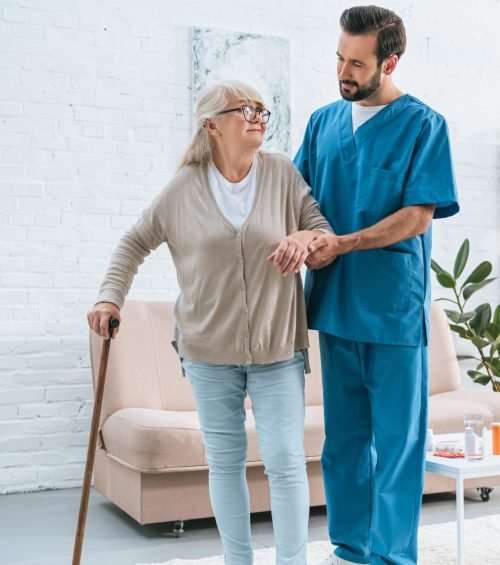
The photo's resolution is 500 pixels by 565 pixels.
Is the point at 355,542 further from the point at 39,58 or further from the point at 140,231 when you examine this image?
the point at 39,58

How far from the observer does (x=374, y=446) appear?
2.33m

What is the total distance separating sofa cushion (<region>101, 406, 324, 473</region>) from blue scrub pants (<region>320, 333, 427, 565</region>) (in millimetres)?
833

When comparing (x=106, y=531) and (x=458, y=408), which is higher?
(x=458, y=408)

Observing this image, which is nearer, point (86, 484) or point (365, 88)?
point (86, 484)

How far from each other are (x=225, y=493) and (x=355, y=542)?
17.0 inches

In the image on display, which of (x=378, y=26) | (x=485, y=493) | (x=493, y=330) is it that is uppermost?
(x=378, y=26)

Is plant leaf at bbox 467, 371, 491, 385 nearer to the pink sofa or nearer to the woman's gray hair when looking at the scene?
the pink sofa

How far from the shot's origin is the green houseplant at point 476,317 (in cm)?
445

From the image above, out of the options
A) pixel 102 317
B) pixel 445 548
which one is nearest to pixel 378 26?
pixel 102 317

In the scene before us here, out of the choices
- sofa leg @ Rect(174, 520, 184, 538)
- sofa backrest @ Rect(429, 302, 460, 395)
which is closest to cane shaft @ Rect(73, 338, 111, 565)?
sofa leg @ Rect(174, 520, 184, 538)

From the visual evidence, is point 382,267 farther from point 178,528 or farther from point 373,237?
point 178,528

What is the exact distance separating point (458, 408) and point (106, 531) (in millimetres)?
1556

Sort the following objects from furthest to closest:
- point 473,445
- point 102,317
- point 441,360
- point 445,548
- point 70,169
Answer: point 441,360 < point 70,169 < point 445,548 < point 473,445 < point 102,317

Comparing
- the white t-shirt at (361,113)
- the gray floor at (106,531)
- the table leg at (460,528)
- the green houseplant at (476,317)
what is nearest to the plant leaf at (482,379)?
the green houseplant at (476,317)
